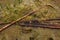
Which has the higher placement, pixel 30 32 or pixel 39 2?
pixel 39 2

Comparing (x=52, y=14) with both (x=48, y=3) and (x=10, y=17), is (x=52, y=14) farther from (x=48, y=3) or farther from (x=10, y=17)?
(x=10, y=17)

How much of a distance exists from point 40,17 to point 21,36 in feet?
2.78

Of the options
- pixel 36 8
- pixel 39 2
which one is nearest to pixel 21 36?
pixel 36 8

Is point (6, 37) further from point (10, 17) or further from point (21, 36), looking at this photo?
point (10, 17)

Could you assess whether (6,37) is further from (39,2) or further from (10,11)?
(39,2)

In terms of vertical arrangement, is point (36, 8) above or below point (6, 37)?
above

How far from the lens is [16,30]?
432 cm

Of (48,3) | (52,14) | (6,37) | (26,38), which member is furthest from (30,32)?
(48,3)

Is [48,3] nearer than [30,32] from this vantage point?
No

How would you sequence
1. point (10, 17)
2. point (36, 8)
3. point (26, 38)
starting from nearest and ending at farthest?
1. point (26, 38)
2. point (10, 17)
3. point (36, 8)

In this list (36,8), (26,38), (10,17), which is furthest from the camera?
(36,8)

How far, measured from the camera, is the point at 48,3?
5.30m

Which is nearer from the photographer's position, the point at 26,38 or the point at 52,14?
the point at 26,38

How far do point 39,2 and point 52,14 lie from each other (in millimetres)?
724
